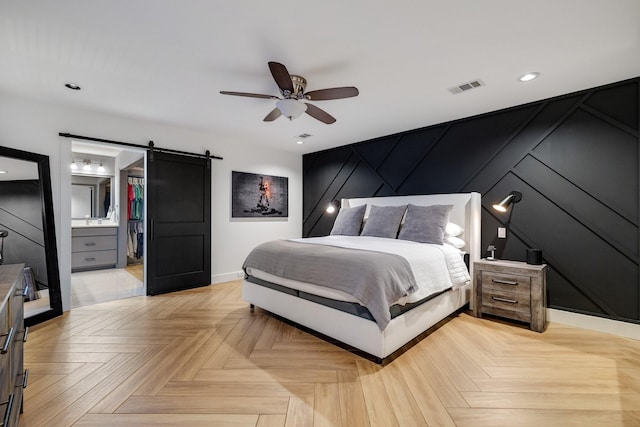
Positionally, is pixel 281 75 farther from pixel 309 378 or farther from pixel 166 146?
pixel 166 146

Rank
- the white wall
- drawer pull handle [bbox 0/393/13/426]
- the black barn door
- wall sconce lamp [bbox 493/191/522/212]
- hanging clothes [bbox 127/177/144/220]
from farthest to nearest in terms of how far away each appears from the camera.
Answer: hanging clothes [bbox 127/177/144/220] → the black barn door → wall sconce lamp [bbox 493/191/522/212] → the white wall → drawer pull handle [bbox 0/393/13/426]

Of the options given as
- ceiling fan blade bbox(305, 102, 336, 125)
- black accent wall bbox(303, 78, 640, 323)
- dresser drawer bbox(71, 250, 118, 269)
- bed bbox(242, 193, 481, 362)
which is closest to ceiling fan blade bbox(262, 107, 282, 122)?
ceiling fan blade bbox(305, 102, 336, 125)

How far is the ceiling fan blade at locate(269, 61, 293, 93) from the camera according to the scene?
77.9 inches

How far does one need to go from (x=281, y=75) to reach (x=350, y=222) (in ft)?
8.10

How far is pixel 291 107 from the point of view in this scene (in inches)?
100

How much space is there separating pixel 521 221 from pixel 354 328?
238cm

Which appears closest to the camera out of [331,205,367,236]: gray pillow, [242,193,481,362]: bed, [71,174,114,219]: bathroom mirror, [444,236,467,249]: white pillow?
[242,193,481,362]: bed

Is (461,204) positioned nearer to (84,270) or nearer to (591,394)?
(591,394)

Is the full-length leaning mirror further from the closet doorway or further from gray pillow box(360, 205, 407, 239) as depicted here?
gray pillow box(360, 205, 407, 239)

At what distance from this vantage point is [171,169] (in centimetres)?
404

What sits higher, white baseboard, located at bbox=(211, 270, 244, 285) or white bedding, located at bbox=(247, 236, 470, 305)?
white bedding, located at bbox=(247, 236, 470, 305)

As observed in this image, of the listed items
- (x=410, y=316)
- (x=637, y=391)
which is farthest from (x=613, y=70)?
(x=410, y=316)

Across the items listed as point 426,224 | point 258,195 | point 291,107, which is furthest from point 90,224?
point 426,224

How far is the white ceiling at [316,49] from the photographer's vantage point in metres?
1.73
